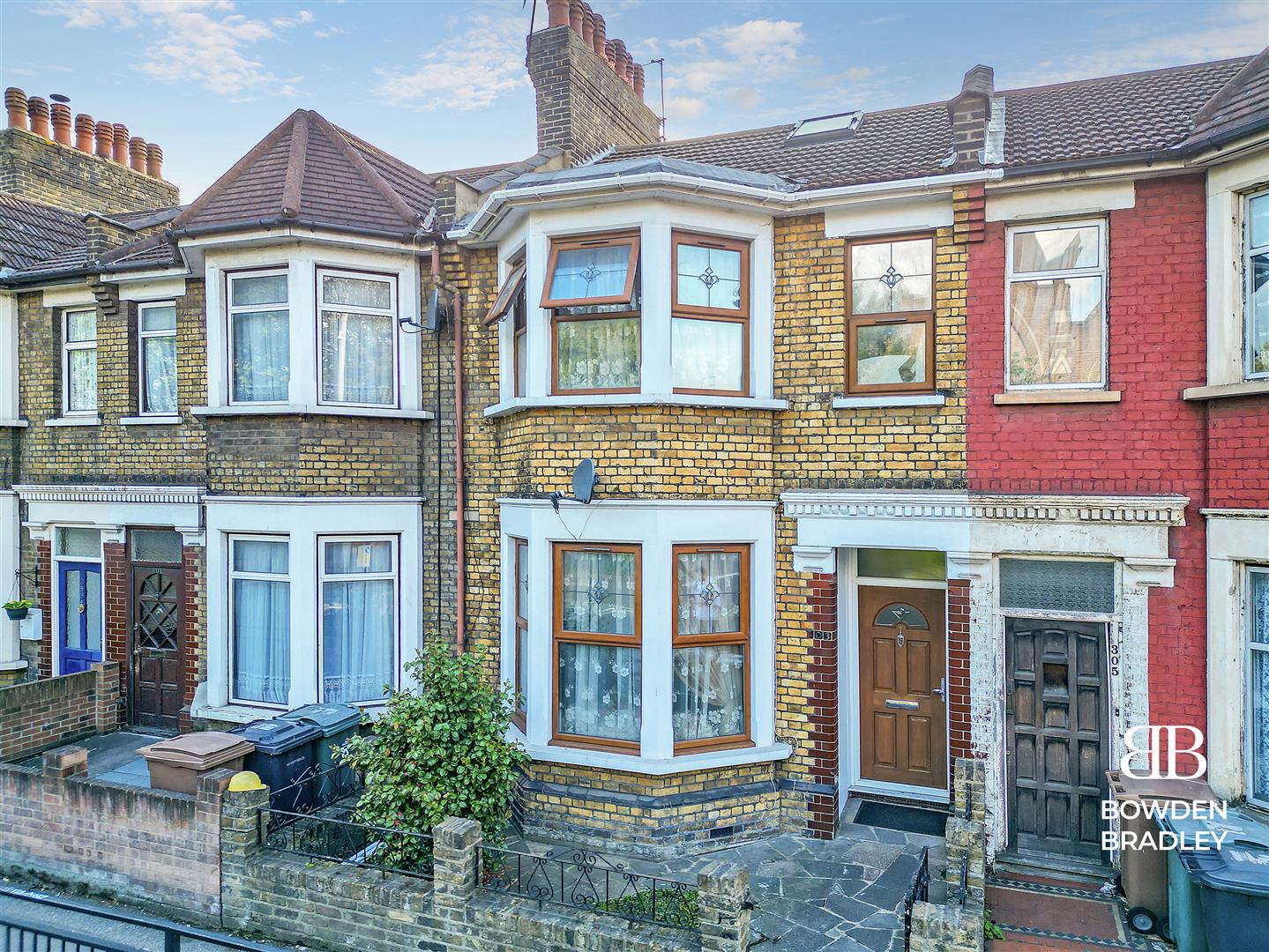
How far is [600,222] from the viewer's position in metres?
7.79

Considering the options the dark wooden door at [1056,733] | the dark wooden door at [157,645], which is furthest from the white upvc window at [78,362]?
the dark wooden door at [1056,733]

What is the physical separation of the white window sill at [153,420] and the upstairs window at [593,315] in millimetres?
5740

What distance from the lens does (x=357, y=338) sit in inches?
371

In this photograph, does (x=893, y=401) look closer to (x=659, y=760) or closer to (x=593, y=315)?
(x=593, y=315)

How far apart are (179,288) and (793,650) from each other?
882 centimetres

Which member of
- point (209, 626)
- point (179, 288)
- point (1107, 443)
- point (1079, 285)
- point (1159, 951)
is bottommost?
point (1159, 951)

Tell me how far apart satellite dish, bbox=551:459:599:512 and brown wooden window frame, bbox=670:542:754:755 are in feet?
3.17

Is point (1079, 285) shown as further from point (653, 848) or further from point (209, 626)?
point (209, 626)

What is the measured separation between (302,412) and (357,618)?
246 centimetres

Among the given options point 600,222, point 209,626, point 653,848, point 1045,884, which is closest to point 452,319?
point 600,222

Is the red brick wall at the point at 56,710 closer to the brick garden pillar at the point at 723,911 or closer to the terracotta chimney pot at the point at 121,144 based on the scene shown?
the brick garden pillar at the point at 723,911

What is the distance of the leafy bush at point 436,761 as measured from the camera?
6.56 m

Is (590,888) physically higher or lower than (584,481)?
lower

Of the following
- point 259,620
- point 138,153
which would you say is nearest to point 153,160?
point 138,153
